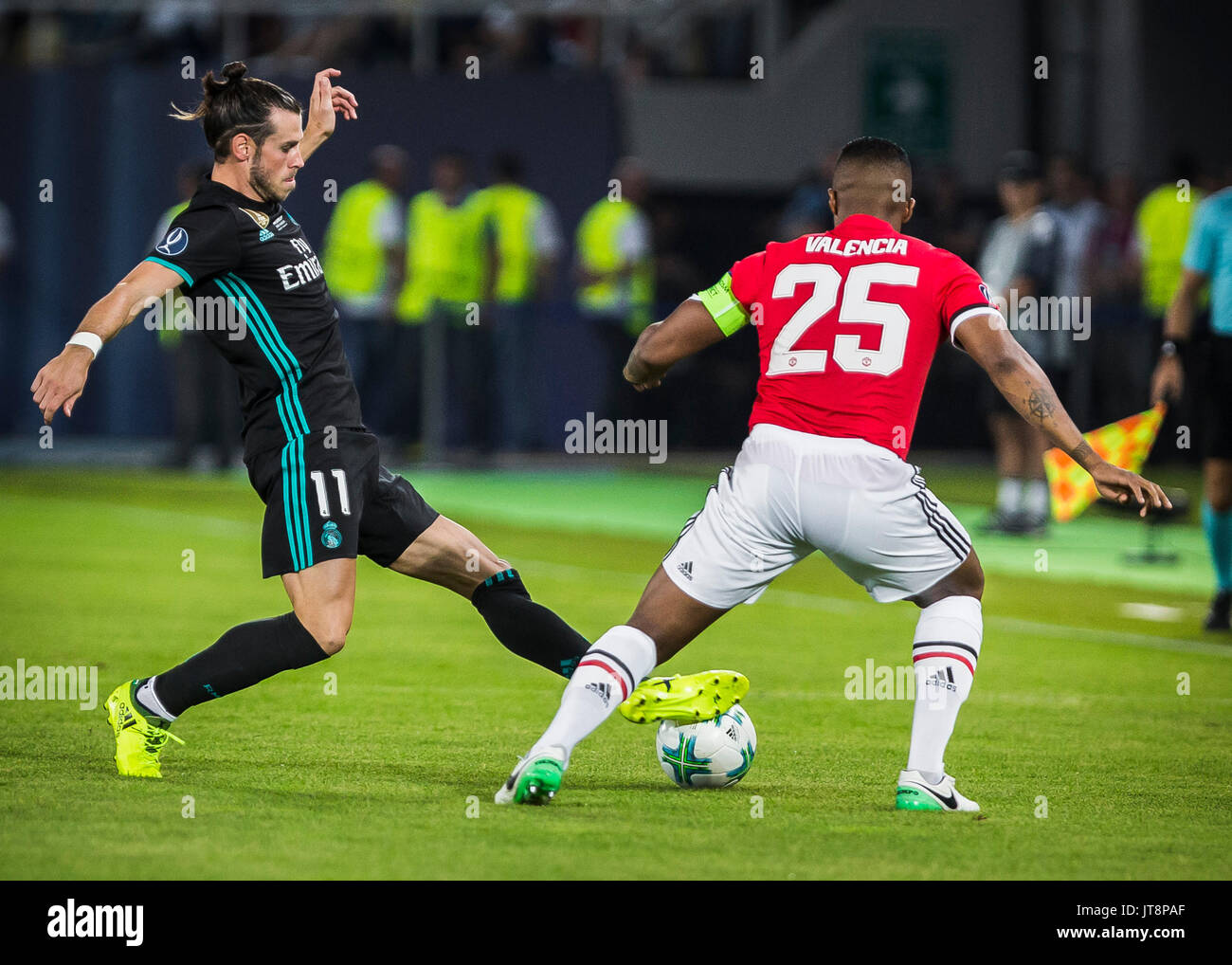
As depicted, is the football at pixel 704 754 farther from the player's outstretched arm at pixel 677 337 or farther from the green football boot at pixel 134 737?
the green football boot at pixel 134 737

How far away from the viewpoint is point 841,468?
5668 mm

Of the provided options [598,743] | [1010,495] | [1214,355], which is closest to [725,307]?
[598,743]

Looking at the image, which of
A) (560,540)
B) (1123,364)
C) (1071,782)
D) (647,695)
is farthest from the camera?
(1123,364)

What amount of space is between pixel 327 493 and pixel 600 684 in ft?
3.54

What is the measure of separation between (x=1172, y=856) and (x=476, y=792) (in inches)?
79.9

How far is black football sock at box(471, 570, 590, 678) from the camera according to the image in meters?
6.46

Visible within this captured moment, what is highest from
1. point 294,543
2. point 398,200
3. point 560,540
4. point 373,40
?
point 373,40

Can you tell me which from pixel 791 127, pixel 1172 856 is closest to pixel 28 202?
pixel 791 127

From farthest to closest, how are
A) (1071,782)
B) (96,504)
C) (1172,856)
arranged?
(96,504) < (1071,782) < (1172,856)

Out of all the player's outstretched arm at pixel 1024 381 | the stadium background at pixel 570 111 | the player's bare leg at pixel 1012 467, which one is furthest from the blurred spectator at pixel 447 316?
the player's outstretched arm at pixel 1024 381

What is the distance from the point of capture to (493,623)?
6543 millimetres

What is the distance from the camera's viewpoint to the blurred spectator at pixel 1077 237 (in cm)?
1658

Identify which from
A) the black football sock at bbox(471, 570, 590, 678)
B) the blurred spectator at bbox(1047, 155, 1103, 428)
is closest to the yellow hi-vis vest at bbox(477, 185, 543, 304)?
the blurred spectator at bbox(1047, 155, 1103, 428)

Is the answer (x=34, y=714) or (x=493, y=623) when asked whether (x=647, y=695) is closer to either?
(x=493, y=623)
